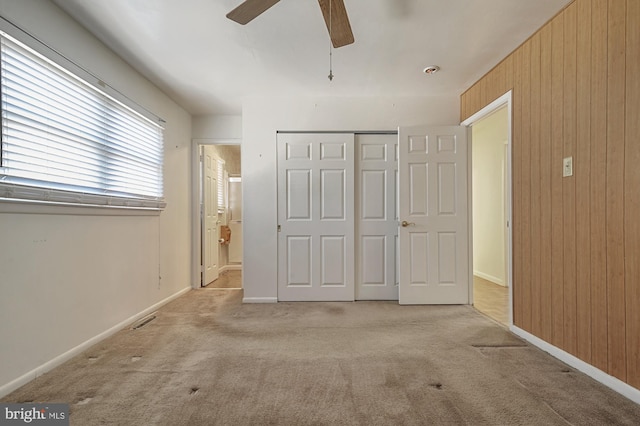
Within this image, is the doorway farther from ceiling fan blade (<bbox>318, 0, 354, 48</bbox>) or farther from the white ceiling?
ceiling fan blade (<bbox>318, 0, 354, 48</bbox>)

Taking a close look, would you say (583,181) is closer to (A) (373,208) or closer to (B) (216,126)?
(A) (373,208)

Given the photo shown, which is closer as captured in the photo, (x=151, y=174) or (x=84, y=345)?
(x=84, y=345)

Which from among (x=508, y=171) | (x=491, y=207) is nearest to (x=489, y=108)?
(x=508, y=171)

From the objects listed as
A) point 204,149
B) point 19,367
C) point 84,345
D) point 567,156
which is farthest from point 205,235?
point 567,156

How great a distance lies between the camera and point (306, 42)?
8.55 ft

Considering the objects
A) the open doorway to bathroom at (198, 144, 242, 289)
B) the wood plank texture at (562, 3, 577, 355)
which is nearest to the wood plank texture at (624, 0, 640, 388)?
the wood plank texture at (562, 3, 577, 355)

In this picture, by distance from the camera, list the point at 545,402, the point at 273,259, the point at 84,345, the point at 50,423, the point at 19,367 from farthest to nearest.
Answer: the point at 273,259, the point at 84,345, the point at 19,367, the point at 545,402, the point at 50,423

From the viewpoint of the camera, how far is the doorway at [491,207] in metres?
4.54

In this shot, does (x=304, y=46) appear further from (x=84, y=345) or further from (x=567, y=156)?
(x=84, y=345)

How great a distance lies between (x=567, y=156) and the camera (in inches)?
84.4

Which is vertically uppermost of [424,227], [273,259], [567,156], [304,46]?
[304,46]

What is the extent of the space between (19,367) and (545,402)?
297cm

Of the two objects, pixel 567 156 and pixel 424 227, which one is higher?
pixel 567 156

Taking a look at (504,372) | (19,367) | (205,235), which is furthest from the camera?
(205,235)
